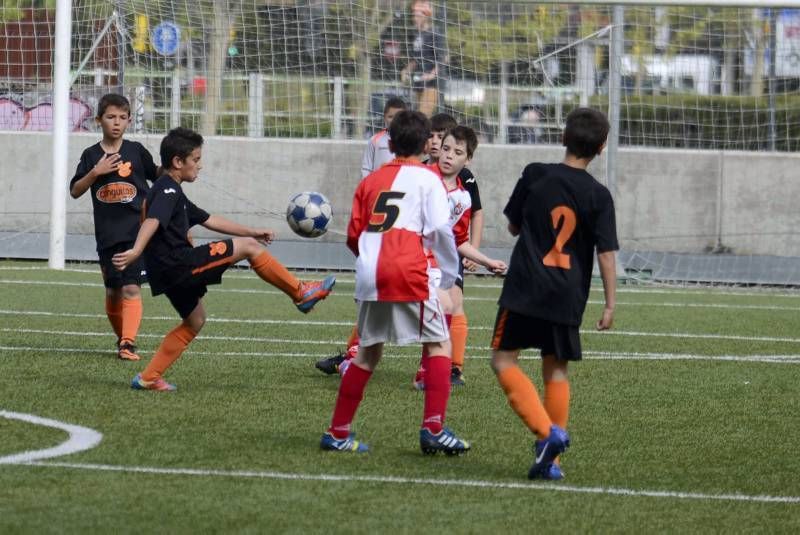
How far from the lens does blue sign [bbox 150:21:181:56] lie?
1662cm

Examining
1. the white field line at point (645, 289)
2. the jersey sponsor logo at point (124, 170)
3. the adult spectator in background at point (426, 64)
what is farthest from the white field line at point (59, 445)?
the adult spectator in background at point (426, 64)

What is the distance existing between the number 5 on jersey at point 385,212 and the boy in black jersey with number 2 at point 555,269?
542 millimetres

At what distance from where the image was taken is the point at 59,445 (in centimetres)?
583

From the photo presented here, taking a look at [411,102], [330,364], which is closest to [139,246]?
[330,364]

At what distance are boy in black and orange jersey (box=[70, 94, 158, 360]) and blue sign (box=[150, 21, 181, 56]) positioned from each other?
765 centimetres

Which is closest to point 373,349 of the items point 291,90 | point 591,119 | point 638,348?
point 591,119

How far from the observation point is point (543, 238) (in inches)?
222

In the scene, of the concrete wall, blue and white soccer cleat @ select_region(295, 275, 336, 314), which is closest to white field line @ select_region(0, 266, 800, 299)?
the concrete wall

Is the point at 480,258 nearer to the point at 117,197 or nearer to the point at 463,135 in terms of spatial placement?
the point at 463,135

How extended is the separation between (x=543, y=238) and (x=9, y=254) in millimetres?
12237

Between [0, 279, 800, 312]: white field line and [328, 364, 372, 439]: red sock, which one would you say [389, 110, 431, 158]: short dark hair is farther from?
[0, 279, 800, 312]: white field line

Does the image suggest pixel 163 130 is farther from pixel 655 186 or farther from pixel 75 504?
pixel 75 504

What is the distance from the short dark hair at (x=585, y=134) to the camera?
5648 mm

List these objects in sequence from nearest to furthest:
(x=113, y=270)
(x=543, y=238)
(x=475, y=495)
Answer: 1. (x=475, y=495)
2. (x=543, y=238)
3. (x=113, y=270)
